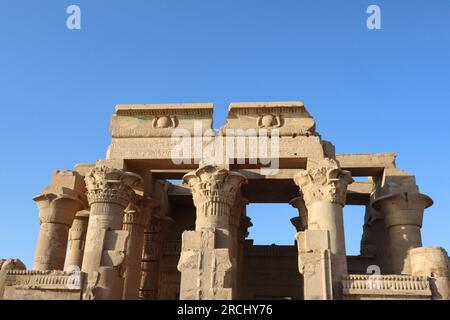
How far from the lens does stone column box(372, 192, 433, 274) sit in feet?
58.4

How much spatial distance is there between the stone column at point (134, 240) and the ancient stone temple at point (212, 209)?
0.05 meters

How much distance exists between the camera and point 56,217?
18.7 m

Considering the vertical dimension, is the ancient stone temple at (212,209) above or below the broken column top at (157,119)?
below

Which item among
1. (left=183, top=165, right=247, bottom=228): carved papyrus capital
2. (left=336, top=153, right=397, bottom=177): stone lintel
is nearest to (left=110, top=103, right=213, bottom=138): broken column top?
(left=183, top=165, right=247, bottom=228): carved papyrus capital

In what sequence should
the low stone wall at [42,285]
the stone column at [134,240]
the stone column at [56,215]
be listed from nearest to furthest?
the low stone wall at [42,285], the stone column at [56,215], the stone column at [134,240]

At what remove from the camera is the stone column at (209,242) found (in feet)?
45.5

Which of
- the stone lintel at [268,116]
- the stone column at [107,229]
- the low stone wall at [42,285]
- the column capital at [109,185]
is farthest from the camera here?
the stone lintel at [268,116]

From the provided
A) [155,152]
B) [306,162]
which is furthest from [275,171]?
[155,152]

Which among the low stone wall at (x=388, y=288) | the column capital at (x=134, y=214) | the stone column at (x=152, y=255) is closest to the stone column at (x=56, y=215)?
the column capital at (x=134, y=214)

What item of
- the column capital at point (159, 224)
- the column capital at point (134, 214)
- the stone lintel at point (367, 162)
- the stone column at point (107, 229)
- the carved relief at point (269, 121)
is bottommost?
the stone column at point (107, 229)

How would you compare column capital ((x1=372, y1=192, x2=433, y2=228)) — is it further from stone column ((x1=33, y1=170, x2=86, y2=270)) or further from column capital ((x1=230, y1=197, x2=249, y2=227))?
stone column ((x1=33, y1=170, x2=86, y2=270))

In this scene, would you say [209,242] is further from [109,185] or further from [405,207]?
[405,207]

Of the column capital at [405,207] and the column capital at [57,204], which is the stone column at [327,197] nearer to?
the column capital at [405,207]

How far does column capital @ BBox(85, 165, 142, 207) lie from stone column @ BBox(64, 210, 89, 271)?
216 inches
